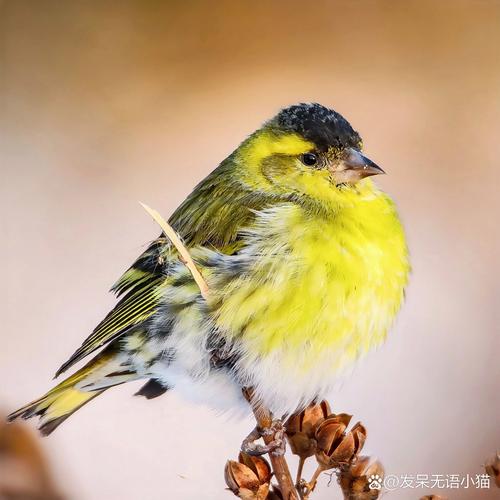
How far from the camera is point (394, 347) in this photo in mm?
1247

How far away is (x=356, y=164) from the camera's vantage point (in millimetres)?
1056

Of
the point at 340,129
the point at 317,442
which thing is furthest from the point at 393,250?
the point at 317,442

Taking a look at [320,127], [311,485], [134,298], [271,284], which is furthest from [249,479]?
[320,127]

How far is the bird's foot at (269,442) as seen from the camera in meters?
0.88

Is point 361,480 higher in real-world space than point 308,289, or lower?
lower

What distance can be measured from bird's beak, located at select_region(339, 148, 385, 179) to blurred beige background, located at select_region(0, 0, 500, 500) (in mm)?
192

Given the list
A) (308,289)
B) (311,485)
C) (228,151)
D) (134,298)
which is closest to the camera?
(311,485)

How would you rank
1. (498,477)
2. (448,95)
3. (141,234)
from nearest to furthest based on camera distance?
(498,477) < (141,234) < (448,95)

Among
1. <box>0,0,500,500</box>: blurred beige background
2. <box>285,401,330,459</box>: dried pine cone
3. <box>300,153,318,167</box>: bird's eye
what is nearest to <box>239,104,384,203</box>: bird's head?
<box>300,153,318,167</box>: bird's eye

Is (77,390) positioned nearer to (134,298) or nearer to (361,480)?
(134,298)

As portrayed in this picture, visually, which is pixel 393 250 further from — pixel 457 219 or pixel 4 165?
pixel 4 165

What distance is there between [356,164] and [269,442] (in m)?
0.41

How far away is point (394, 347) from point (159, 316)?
16.9 inches

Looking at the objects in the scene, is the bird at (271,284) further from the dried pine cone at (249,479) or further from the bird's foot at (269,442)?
the dried pine cone at (249,479)
